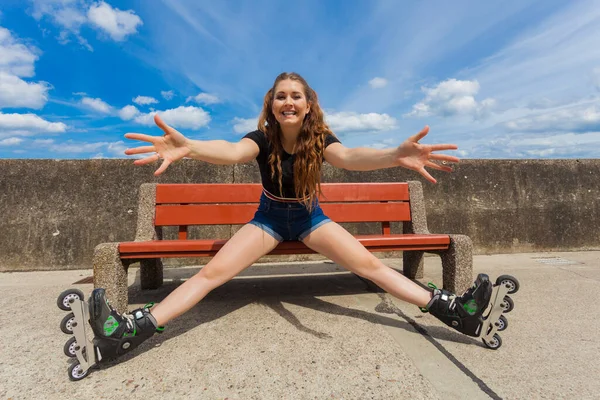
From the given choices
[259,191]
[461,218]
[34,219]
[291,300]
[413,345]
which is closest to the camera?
[413,345]

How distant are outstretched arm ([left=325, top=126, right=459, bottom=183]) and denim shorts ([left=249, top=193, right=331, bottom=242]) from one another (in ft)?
1.38

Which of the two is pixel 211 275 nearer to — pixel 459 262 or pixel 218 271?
pixel 218 271

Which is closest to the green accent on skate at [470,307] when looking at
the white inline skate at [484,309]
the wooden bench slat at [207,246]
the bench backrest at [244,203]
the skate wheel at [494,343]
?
the white inline skate at [484,309]

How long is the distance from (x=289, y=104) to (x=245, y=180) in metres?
2.51

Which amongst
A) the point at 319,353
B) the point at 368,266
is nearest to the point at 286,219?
the point at 368,266

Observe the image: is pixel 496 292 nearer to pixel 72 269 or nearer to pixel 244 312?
pixel 244 312

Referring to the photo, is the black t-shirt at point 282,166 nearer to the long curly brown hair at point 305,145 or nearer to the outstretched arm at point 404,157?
the long curly brown hair at point 305,145

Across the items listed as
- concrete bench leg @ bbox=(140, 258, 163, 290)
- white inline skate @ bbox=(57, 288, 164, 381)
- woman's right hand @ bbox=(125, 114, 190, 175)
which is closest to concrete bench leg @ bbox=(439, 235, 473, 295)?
woman's right hand @ bbox=(125, 114, 190, 175)

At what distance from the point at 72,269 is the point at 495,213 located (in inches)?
227

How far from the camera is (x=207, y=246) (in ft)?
8.02

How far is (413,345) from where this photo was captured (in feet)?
6.57

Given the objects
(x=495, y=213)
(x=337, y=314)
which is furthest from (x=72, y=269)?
(x=495, y=213)

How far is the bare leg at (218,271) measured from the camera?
6.43 feet

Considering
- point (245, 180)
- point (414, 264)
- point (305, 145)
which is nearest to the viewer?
point (305, 145)
